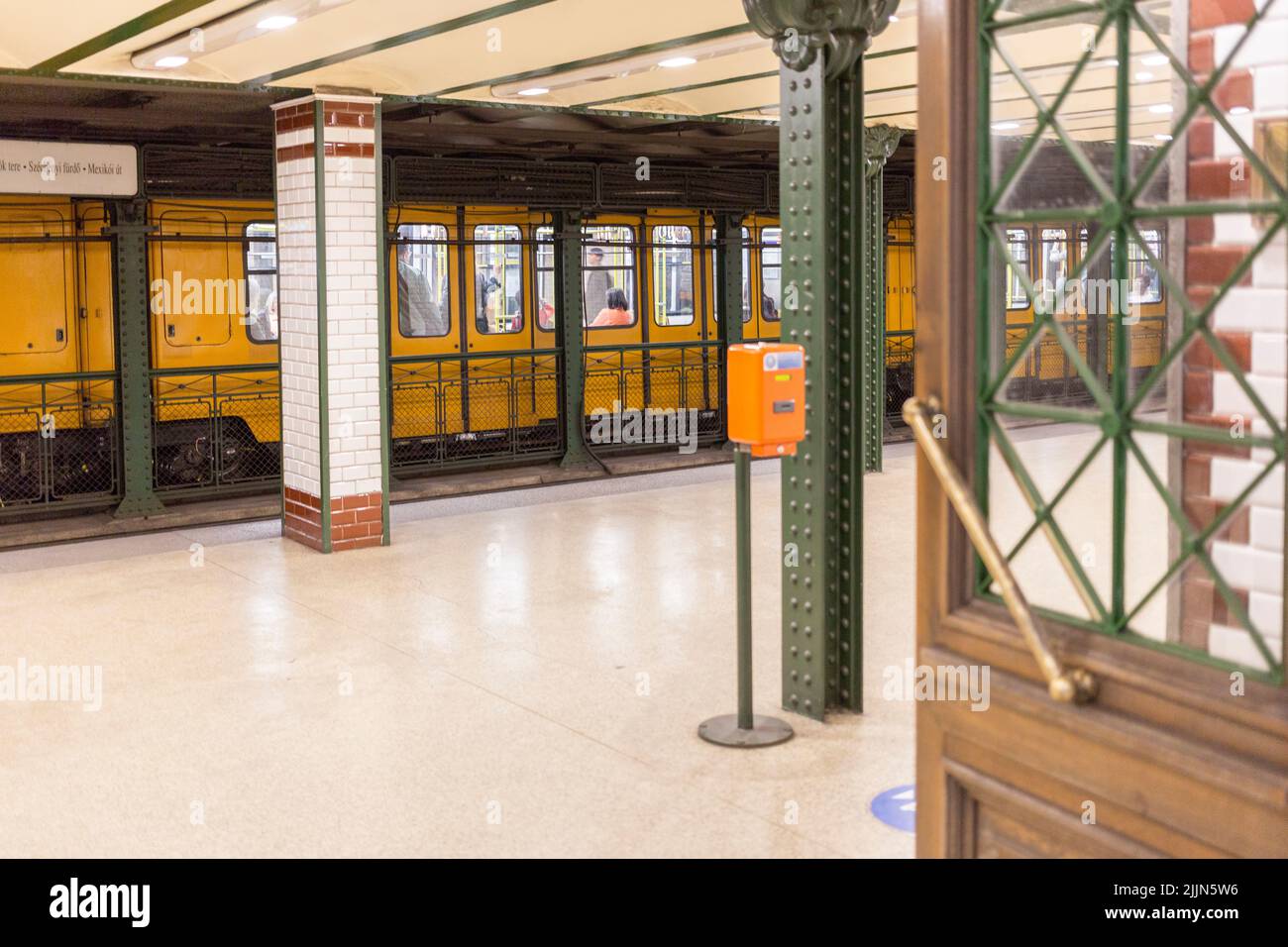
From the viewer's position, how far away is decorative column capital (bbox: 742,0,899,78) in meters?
5.00

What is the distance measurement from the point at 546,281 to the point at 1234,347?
11089 millimetres

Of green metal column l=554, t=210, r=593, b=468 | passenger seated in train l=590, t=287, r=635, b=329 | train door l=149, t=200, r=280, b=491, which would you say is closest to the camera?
train door l=149, t=200, r=280, b=491

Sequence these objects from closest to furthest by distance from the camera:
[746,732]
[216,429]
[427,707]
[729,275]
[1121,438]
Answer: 1. [1121,438]
2. [746,732]
3. [427,707]
4. [216,429]
5. [729,275]

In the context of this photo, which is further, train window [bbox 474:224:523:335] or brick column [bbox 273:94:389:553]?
train window [bbox 474:224:523:335]

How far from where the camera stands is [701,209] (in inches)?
546

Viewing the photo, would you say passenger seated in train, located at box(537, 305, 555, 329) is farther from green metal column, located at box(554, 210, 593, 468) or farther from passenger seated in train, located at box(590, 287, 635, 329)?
passenger seated in train, located at box(590, 287, 635, 329)

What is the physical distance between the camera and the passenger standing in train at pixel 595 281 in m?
13.4

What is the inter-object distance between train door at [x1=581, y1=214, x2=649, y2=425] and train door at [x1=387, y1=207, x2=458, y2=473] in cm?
142

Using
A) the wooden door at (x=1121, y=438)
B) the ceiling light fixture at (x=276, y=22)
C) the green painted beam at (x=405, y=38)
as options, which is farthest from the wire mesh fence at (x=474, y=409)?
the wooden door at (x=1121, y=438)

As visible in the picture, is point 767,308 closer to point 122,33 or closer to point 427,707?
point 122,33

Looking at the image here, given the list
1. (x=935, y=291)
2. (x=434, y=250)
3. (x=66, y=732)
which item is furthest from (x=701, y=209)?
(x=935, y=291)

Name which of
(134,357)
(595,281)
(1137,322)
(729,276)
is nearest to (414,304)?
(595,281)

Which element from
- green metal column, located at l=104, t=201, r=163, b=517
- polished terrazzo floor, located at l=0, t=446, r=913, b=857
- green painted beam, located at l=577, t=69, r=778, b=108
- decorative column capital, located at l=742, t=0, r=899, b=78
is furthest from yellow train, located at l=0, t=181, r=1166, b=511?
decorative column capital, located at l=742, t=0, r=899, b=78

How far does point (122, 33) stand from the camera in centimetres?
688
